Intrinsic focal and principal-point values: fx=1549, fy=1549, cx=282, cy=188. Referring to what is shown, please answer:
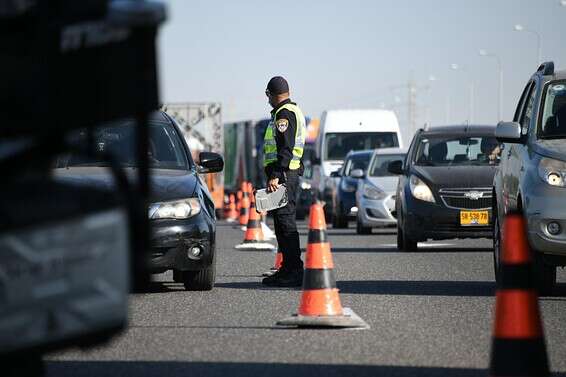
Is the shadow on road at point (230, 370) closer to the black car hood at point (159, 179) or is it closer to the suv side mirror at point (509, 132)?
the black car hood at point (159, 179)

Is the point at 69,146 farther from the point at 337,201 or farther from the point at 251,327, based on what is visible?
the point at 337,201

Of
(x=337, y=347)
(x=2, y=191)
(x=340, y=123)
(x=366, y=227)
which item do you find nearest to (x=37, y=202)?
(x=2, y=191)

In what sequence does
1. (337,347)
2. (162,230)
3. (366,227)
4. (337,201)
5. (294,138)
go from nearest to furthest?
(337,347) < (162,230) < (294,138) < (366,227) < (337,201)

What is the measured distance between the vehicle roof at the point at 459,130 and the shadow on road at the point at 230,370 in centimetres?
1311

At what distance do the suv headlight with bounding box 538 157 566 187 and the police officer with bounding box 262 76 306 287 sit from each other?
8.92 ft

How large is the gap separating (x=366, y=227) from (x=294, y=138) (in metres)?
14.2

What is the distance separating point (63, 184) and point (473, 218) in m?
15.5

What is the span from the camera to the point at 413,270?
16656mm

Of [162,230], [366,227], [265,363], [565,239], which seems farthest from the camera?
[366,227]

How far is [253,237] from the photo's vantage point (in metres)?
22.5

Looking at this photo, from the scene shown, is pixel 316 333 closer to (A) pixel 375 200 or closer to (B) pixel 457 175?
(B) pixel 457 175

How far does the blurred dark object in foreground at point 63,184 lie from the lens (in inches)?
180

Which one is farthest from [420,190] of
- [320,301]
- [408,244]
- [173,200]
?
[320,301]

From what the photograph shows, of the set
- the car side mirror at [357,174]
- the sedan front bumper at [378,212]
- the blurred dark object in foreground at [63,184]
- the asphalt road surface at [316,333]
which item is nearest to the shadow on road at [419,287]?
the asphalt road surface at [316,333]
